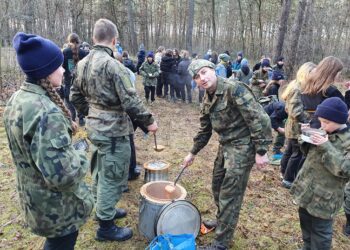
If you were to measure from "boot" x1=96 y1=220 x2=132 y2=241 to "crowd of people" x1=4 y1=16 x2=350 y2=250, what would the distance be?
0.4 inches

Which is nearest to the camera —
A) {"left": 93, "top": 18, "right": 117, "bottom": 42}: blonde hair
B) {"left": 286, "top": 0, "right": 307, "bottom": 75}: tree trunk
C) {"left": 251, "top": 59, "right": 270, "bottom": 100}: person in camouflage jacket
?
{"left": 93, "top": 18, "right": 117, "bottom": 42}: blonde hair

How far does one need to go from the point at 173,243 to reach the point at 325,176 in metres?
1.53

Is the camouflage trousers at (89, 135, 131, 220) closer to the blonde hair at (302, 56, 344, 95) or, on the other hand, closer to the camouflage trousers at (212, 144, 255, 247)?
the camouflage trousers at (212, 144, 255, 247)

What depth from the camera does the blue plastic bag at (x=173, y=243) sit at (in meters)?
2.73

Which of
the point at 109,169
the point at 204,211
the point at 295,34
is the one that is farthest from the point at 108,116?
the point at 295,34

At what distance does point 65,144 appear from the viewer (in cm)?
185

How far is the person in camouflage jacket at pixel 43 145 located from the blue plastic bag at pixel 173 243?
945 mm

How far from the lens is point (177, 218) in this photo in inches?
121

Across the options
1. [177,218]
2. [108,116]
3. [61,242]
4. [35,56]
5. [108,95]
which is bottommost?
[177,218]

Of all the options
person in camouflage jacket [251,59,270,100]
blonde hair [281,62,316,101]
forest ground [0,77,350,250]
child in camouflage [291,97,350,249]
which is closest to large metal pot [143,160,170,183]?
forest ground [0,77,350,250]

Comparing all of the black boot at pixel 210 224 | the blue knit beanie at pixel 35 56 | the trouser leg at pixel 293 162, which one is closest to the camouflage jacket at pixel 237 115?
the black boot at pixel 210 224

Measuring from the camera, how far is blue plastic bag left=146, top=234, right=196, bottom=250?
273cm

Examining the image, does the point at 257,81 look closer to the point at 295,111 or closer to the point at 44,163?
the point at 295,111

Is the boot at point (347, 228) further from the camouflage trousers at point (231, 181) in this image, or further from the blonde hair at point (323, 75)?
the camouflage trousers at point (231, 181)
